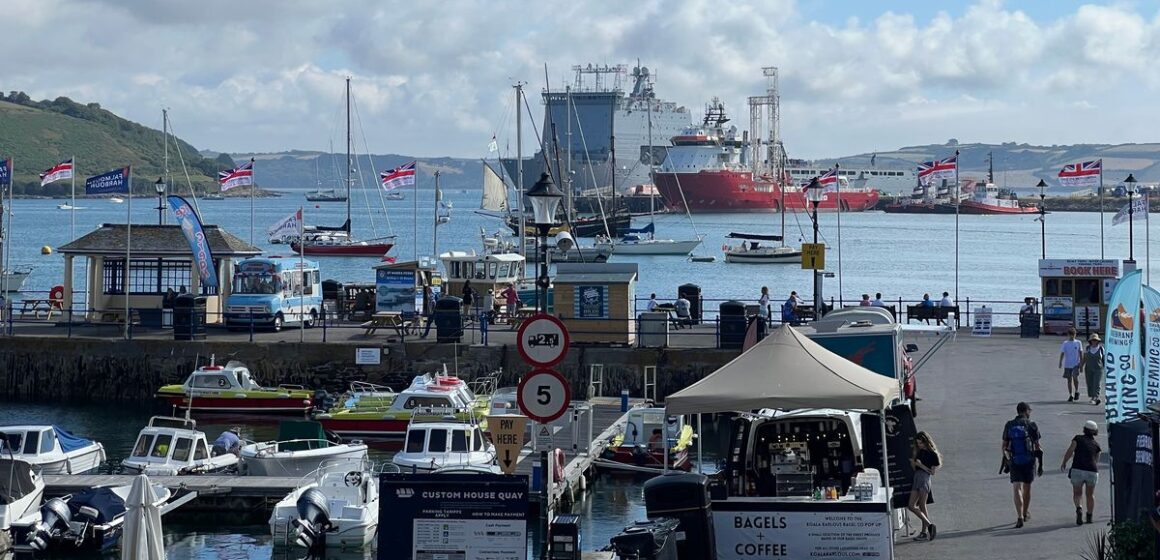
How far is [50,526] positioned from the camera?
73.2ft

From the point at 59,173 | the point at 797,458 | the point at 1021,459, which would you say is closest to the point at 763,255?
the point at 59,173

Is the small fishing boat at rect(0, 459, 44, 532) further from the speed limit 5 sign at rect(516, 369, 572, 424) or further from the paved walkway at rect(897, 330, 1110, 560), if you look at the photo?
the paved walkway at rect(897, 330, 1110, 560)

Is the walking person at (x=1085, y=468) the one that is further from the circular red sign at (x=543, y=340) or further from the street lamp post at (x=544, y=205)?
the circular red sign at (x=543, y=340)

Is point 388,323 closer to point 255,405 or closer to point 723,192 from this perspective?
point 255,405

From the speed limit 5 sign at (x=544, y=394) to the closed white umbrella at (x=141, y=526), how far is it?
20.1 ft

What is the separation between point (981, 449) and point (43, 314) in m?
31.5

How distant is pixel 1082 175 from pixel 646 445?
30.7 m

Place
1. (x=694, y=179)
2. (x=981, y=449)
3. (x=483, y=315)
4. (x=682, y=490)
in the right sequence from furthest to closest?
(x=694, y=179)
(x=483, y=315)
(x=981, y=449)
(x=682, y=490)

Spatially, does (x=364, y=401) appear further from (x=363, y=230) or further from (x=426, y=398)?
(x=363, y=230)

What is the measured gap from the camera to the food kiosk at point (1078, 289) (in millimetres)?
39469

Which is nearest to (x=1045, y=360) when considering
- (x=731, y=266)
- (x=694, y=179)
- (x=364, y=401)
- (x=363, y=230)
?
(x=364, y=401)

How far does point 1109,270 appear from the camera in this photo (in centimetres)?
3916

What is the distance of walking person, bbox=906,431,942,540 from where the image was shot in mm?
17875

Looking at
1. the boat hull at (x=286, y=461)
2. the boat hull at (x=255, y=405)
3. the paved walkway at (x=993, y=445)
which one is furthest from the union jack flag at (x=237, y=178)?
the boat hull at (x=286, y=461)
